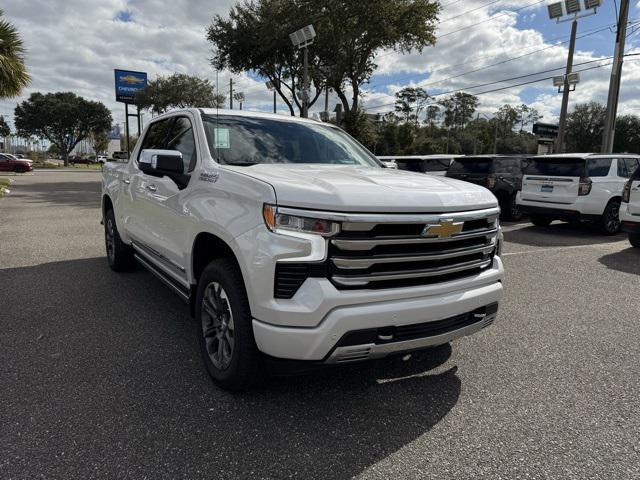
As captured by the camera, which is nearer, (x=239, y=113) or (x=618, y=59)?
(x=239, y=113)

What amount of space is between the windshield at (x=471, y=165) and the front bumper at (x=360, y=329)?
10318 mm

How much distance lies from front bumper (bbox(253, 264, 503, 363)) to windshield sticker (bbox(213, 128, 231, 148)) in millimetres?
1636

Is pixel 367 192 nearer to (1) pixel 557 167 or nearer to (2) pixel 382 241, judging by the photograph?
(2) pixel 382 241

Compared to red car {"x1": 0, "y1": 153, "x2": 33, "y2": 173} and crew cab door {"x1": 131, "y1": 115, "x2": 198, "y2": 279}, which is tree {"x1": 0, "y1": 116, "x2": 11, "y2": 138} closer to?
red car {"x1": 0, "y1": 153, "x2": 33, "y2": 173}

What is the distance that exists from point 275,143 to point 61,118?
239 feet

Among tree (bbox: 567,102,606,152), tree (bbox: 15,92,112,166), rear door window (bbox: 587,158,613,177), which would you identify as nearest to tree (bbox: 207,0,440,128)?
rear door window (bbox: 587,158,613,177)

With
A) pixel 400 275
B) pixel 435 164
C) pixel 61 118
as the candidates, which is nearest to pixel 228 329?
pixel 400 275

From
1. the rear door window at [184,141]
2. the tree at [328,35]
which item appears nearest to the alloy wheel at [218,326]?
the rear door window at [184,141]

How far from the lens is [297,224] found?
2510 millimetres

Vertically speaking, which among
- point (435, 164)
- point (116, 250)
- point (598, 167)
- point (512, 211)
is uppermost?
point (598, 167)

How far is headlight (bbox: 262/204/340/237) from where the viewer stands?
2.48 metres

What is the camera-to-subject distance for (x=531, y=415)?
115 inches

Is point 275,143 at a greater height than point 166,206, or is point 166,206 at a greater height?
point 275,143

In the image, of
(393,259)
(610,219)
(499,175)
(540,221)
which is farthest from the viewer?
(499,175)
